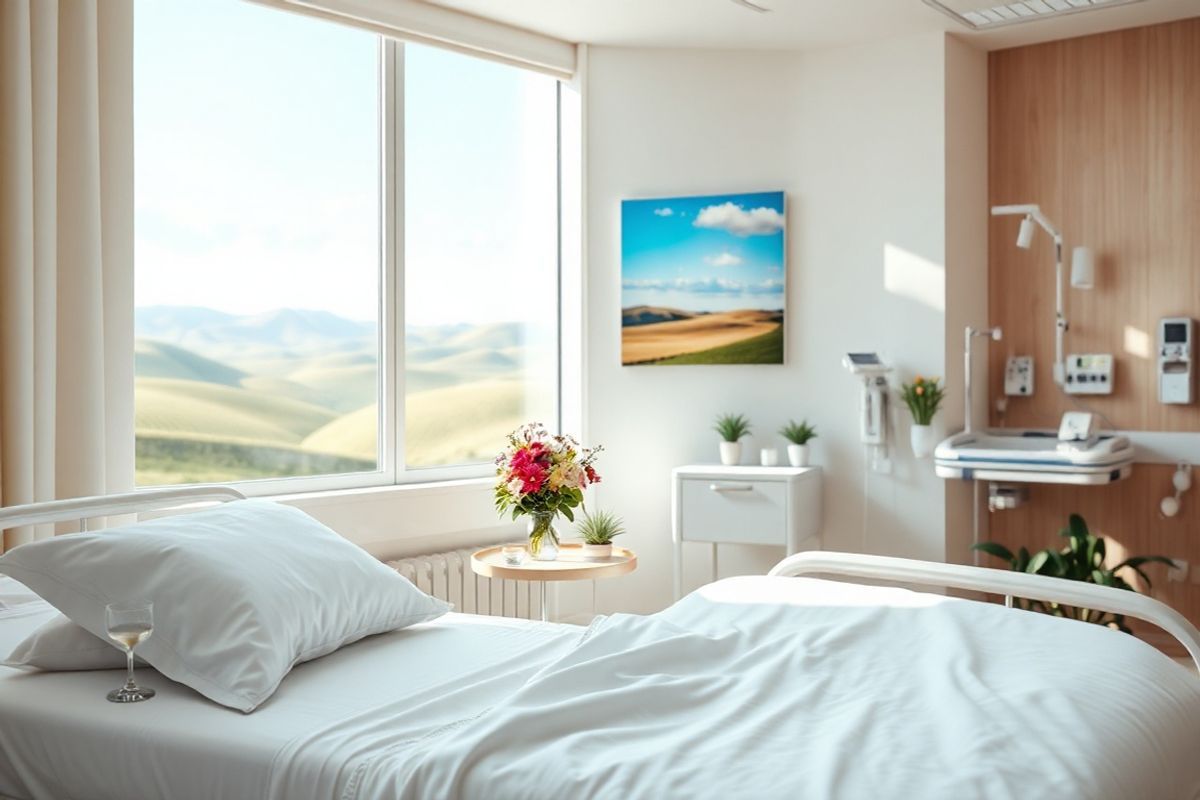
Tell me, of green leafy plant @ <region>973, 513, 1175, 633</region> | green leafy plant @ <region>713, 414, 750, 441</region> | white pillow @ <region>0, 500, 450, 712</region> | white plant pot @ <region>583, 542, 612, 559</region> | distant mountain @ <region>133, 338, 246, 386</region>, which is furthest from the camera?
green leafy plant @ <region>713, 414, 750, 441</region>

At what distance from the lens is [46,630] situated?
2135mm

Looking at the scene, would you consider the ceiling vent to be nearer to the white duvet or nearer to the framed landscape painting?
the framed landscape painting

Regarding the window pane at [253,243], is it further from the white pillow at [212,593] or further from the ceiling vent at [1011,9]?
the ceiling vent at [1011,9]

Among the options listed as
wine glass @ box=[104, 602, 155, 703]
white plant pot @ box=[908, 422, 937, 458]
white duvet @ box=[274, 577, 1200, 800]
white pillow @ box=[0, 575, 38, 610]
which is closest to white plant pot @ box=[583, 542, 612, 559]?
white plant pot @ box=[908, 422, 937, 458]

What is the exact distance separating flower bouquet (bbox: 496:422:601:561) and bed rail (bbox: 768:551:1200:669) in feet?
3.46

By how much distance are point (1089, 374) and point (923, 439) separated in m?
0.76

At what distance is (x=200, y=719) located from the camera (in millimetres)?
1866

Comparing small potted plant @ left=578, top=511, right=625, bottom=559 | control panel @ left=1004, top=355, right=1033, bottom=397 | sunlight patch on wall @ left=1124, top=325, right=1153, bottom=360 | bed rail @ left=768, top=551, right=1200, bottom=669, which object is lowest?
small potted plant @ left=578, top=511, right=625, bottom=559

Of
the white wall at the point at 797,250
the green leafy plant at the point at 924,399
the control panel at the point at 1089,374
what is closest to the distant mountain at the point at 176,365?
the white wall at the point at 797,250

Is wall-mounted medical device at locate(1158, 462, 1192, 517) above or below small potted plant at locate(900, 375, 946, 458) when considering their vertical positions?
below

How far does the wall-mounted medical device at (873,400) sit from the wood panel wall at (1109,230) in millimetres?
629

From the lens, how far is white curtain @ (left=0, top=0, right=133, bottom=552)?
3.00 meters

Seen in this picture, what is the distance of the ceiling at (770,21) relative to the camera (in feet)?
13.7

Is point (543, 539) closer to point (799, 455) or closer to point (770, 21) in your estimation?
point (799, 455)
